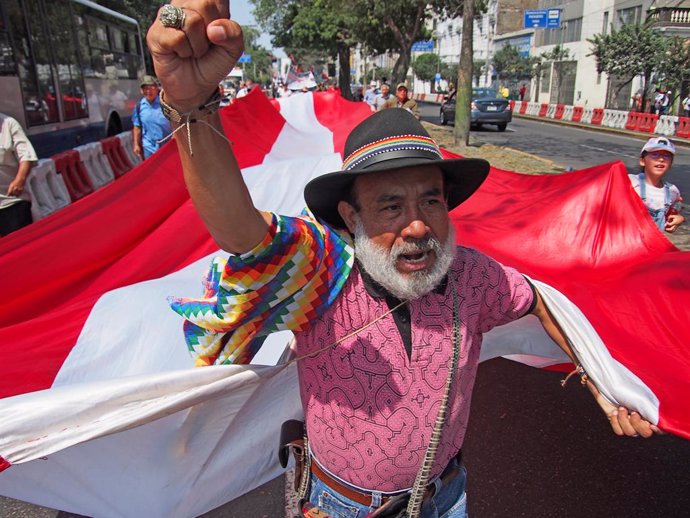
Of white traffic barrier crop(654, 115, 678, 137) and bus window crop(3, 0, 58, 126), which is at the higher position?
bus window crop(3, 0, 58, 126)

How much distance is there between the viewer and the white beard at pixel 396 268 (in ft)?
4.87

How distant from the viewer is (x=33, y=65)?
8.60m

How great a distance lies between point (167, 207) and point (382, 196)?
2570 mm

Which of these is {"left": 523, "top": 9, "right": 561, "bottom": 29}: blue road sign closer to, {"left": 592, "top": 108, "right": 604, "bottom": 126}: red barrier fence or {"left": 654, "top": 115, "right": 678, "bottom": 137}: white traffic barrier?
{"left": 592, "top": 108, "right": 604, "bottom": 126}: red barrier fence

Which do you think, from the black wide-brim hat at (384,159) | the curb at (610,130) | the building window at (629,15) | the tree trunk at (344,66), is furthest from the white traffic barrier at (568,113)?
the black wide-brim hat at (384,159)

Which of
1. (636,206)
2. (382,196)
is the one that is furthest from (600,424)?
(382,196)

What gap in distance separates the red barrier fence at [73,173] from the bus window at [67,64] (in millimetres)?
1431

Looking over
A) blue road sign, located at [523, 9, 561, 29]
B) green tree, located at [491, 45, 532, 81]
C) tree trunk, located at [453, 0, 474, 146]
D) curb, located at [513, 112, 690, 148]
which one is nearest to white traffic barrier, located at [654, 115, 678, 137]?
curb, located at [513, 112, 690, 148]

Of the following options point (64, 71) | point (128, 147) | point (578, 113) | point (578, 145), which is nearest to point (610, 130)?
point (578, 113)

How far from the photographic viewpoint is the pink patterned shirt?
4.93ft

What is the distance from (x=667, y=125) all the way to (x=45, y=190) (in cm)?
2016

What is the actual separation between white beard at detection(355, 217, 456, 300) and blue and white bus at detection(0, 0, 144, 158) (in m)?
8.01

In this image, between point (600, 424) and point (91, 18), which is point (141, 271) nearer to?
point (600, 424)

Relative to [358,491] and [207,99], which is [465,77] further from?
[207,99]
